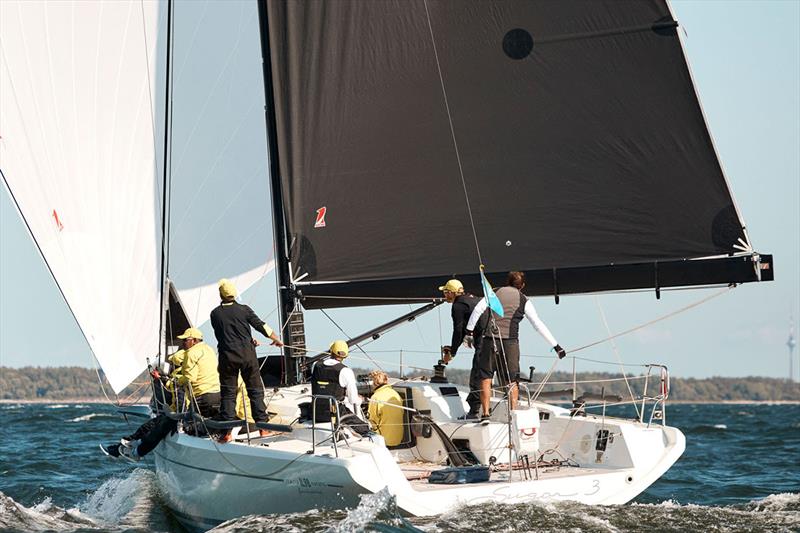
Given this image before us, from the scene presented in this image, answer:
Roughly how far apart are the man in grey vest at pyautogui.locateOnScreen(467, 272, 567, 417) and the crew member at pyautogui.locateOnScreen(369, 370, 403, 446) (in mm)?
925

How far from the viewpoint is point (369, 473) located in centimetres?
838

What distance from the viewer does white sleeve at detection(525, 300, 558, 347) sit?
10.7 metres

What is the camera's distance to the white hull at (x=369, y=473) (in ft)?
27.9

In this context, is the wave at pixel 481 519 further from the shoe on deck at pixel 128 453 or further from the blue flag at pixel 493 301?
the blue flag at pixel 493 301

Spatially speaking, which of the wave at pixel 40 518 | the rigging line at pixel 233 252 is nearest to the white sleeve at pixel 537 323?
the rigging line at pixel 233 252

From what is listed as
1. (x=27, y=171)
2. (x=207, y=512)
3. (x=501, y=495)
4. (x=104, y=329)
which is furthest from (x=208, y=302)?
(x=501, y=495)

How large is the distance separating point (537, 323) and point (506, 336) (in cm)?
37

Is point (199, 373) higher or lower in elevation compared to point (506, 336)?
lower

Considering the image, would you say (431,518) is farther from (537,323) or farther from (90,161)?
(90,161)

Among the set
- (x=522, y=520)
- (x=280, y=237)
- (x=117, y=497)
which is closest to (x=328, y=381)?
(x=522, y=520)

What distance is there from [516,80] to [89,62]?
4.74 metres

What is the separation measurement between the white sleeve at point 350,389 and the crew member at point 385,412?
0.55 meters

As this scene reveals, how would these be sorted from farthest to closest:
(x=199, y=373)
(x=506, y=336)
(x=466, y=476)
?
(x=506, y=336), (x=199, y=373), (x=466, y=476)

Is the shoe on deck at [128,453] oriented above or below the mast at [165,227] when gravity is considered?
below
